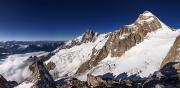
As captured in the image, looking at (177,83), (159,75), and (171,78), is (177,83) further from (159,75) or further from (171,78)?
(159,75)

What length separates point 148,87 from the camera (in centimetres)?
10500

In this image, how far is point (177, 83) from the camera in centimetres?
9962

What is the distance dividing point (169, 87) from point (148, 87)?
10773 millimetres

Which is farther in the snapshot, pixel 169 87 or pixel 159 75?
pixel 159 75

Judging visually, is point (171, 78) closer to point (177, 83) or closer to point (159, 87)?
point (177, 83)

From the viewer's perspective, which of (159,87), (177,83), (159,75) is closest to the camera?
(159,87)

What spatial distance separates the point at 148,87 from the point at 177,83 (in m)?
8.55

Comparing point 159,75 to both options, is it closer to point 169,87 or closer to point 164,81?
point 164,81

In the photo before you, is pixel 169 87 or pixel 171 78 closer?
pixel 169 87

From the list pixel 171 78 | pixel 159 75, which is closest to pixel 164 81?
pixel 171 78

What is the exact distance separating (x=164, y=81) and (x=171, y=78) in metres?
3.20

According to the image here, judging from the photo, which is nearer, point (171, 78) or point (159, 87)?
point (159, 87)

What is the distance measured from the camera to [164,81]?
4080 inches

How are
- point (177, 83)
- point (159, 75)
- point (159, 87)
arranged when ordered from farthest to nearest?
point (159, 75), point (177, 83), point (159, 87)
